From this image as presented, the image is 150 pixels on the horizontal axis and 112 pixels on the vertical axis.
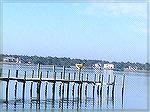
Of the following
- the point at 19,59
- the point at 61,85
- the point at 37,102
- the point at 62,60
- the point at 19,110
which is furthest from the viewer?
the point at 19,59

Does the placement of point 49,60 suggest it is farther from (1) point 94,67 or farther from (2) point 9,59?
(1) point 94,67

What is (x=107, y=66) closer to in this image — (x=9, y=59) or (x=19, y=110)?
(x=9, y=59)

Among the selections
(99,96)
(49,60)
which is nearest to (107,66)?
(49,60)

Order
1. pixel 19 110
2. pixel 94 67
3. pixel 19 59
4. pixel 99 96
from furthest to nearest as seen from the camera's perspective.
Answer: pixel 94 67, pixel 19 59, pixel 99 96, pixel 19 110

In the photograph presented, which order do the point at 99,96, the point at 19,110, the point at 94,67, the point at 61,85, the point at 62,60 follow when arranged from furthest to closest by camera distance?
1. the point at 94,67
2. the point at 62,60
3. the point at 99,96
4. the point at 61,85
5. the point at 19,110

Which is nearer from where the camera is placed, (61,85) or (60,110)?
(60,110)

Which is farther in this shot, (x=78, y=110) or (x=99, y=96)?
(x=99, y=96)

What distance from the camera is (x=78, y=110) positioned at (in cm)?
2680

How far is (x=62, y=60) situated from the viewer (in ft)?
235

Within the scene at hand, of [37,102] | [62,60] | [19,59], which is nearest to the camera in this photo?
[37,102]

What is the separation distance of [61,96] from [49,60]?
143 ft

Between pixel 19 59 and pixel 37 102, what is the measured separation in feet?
162

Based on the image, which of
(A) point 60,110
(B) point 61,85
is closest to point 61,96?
(B) point 61,85

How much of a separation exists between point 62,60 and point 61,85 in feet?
134
